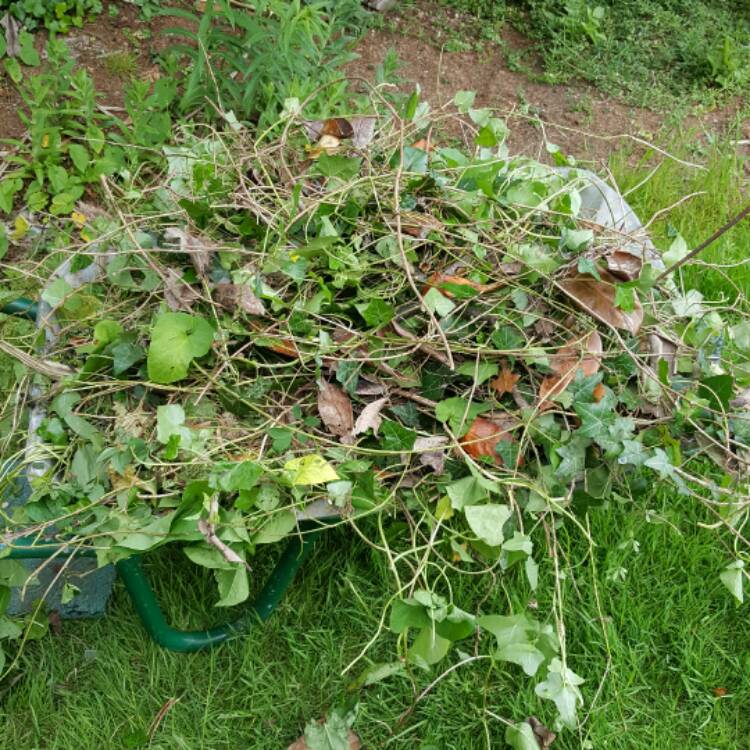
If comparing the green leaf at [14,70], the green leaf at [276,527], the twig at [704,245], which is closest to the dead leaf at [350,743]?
the green leaf at [276,527]

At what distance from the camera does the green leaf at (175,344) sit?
1639 millimetres

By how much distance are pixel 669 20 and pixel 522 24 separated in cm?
70

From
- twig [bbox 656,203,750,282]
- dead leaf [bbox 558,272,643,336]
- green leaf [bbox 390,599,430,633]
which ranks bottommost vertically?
green leaf [bbox 390,599,430,633]

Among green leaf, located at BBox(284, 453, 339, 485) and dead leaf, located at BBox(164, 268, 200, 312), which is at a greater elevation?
dead leaf, located at BBox(164, 268, 200, 312)

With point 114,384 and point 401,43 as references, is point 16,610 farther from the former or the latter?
point 401,43

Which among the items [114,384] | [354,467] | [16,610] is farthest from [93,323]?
[16,610]

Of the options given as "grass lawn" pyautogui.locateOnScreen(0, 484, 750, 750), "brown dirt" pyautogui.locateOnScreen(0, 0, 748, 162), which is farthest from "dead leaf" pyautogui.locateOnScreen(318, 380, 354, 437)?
"brown dirt" pyautogui.locateOnScreen(0, 0, 748, 162)

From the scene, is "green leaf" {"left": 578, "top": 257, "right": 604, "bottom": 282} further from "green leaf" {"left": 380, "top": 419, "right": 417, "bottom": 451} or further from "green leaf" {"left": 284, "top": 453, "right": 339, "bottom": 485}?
"green leaf" {"left": 284, "top": 453, "right": 339, "bottom": 485}

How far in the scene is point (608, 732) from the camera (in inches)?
79.5

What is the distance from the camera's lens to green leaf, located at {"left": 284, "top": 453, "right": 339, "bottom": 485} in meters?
1.57

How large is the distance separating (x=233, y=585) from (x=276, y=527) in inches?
5.1

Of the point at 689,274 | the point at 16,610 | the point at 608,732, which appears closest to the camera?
the point at 608,732

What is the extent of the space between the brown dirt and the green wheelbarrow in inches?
80.2

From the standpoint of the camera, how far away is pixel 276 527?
5.35ft
